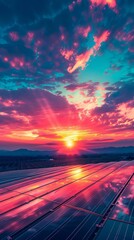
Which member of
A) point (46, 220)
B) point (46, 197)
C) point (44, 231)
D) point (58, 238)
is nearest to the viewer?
point (58, 238)

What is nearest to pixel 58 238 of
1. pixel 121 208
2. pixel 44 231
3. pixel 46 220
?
→ pixel 44 231

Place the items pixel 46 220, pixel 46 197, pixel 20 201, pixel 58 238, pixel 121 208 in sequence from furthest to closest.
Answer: pixel 46 197 < pixel 20 201 < pixel 121 208 < pixel 46 220 < pixel 58 238

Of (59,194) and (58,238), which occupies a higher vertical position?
(59,194)

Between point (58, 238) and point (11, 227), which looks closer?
point (58, 238)

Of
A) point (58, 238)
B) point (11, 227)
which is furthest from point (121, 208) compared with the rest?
point (11, 227)

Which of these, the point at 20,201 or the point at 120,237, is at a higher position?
the point at 20,201

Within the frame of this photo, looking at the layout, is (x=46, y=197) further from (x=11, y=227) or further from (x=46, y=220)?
(x=11, y=227)

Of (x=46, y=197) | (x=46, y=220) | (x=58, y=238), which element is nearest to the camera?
(x=58, y=238)

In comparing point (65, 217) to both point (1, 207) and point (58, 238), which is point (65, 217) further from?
point (1, 207)

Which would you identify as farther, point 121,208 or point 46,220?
point 121,208
